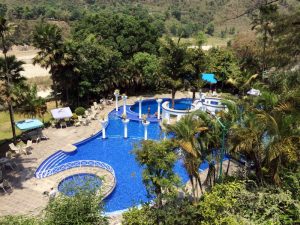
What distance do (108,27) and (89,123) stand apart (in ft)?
52.8

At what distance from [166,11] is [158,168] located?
126m

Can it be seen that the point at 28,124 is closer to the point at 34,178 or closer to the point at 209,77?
the point at 34,178

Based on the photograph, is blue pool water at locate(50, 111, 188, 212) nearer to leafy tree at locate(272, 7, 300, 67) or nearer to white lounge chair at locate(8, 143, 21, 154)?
white lounge chair at locate(8, 143, 21, 154)

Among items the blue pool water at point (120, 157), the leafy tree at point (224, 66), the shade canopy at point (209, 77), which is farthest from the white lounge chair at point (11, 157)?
the leafy tree at point (224, 66)

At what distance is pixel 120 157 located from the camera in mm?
24938

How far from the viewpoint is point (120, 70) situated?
126 feet

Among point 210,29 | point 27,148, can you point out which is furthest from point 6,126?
point 210,29

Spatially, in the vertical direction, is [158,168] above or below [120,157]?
above

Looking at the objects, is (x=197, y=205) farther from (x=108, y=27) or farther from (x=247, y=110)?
(x=108, y=27)

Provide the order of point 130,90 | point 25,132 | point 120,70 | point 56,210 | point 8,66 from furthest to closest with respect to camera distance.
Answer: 1. point 130,90
2. point 120,70
3. point 25,132
4. point 8,66
5. point 56,210

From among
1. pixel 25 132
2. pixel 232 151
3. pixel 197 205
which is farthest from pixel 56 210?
pixel 25 132

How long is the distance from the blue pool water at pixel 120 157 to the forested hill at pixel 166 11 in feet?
247

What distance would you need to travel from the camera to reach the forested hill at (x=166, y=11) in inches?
4416

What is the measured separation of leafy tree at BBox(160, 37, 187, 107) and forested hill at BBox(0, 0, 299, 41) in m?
71.9
